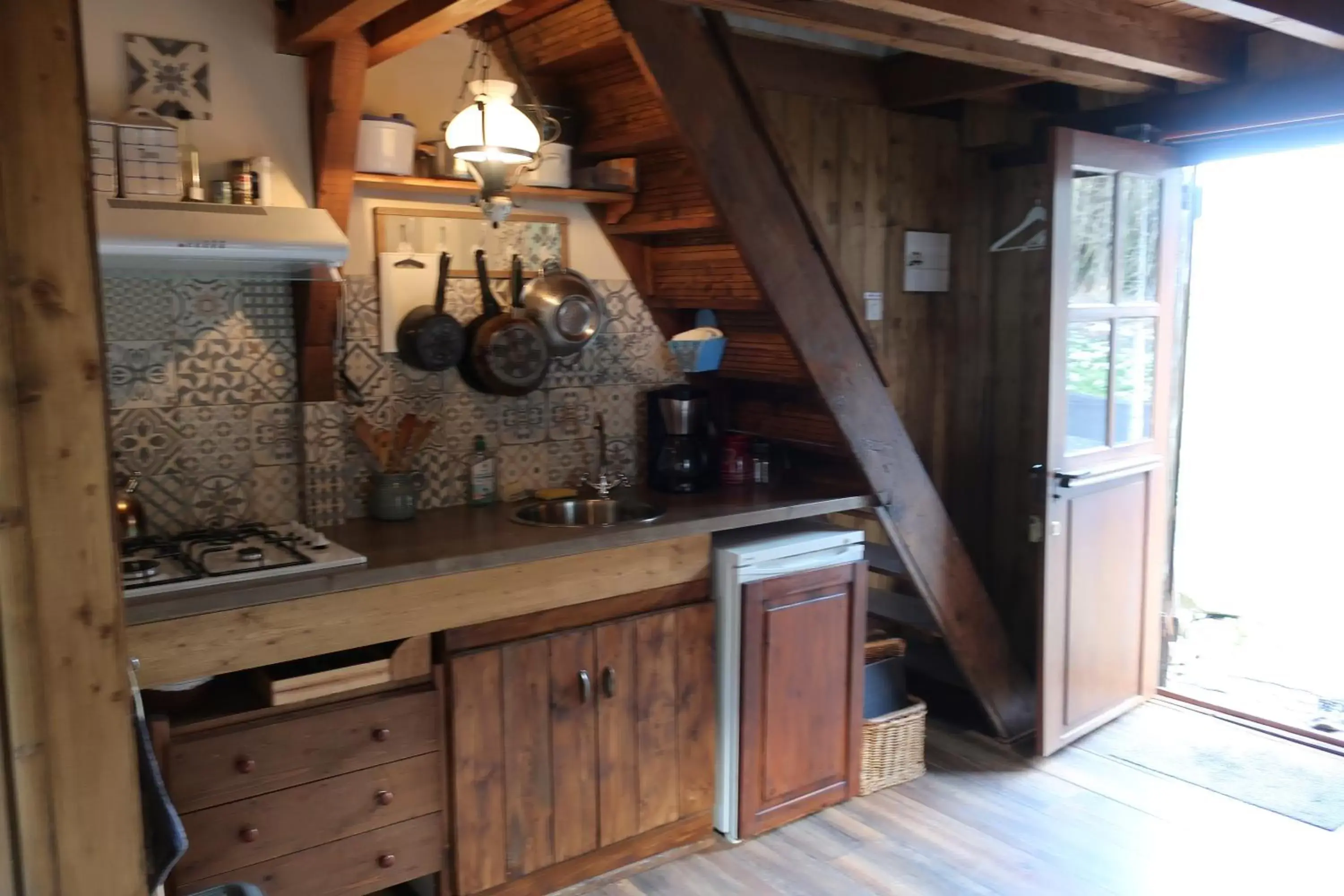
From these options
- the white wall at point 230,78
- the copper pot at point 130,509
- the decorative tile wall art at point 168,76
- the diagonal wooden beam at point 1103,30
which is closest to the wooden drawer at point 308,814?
the copper pot at point 130,509

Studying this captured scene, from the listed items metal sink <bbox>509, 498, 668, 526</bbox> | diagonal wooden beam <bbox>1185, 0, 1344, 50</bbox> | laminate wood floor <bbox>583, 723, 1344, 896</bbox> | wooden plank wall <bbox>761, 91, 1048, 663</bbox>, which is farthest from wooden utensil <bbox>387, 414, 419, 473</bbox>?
diagonal wooden beam <bbox>1185, 0, 1344, 50</bbox>

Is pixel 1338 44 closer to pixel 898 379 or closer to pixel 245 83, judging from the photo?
pixel 898 379

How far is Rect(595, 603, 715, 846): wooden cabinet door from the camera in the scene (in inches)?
106

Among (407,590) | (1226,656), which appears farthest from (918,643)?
(407,590)

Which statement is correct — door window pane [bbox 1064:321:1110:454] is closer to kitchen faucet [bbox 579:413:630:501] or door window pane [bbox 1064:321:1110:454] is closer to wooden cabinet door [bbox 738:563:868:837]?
wooden cabinet door [bbox 738:563:868:837]

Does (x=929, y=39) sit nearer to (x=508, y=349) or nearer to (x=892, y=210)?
(x=892, y=210)

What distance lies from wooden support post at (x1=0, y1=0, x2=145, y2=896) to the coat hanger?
9.25ft

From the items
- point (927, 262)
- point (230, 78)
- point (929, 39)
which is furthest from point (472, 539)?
point (927, 262)

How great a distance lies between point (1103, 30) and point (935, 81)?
0.64 meters

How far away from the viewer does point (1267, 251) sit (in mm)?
4629

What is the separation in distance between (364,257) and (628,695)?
1376mm

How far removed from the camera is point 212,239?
2.16 meters

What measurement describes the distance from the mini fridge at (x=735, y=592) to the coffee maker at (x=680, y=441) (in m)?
0.30

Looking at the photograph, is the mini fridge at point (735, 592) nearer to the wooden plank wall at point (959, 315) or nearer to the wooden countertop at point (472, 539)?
the wooden countertop at point (472, 539)
